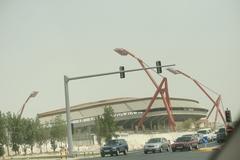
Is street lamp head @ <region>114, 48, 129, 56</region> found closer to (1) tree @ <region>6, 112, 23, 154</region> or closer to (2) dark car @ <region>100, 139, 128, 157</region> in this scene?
(1) tree @ <region>6, 112, 23, 154</region>

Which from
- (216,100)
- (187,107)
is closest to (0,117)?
(216,100)

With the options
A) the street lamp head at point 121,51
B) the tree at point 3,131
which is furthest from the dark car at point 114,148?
the street lamp head at point 121,51

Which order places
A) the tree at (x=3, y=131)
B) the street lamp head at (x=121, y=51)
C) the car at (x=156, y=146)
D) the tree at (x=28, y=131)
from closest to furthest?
1. the car at (x=156, y=146)
2. the tree at (x=3, y=131)
3. the tree at (x=28, y=131)
4. the street lamp head at (x=121, y=51)

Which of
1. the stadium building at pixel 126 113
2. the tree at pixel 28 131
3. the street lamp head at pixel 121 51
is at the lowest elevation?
the tree at pixel 28 131

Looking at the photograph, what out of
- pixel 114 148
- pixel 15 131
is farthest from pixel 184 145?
pixel 15 131

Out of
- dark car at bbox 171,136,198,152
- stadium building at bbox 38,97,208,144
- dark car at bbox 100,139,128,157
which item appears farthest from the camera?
stadium building at bbox 38,97,208,144

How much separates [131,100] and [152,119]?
10030mm

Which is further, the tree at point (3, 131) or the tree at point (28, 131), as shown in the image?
the tree at point (28, 131)

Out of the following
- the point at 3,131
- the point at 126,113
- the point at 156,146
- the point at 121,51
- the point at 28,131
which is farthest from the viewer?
the point at 126,113

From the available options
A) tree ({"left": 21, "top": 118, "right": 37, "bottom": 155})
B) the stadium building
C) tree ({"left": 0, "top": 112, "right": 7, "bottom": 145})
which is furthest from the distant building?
tree ({"left": 0, "top": 112, "right": 7, "bottom": 145})

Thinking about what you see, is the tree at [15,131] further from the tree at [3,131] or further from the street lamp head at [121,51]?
the street lamp head at [121,51]

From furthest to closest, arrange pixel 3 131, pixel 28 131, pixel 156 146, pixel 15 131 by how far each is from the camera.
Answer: pixel 28 131, pixel 15 131, pixel 3 131, pixel 156 146

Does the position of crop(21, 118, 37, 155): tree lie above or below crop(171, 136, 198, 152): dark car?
above

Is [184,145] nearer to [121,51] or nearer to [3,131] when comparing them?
[3,131]
